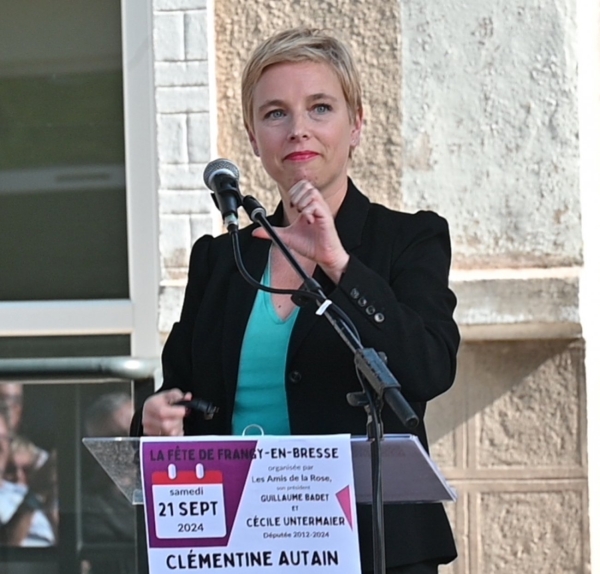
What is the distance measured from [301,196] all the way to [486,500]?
2.48 metres

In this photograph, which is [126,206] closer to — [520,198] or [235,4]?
[235,4]

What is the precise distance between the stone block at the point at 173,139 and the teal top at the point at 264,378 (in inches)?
91.5

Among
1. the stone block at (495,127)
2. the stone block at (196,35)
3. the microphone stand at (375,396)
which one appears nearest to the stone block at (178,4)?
the stone block at (196,35)

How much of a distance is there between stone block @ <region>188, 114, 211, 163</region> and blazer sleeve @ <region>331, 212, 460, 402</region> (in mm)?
2223

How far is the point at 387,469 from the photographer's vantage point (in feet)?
6.76

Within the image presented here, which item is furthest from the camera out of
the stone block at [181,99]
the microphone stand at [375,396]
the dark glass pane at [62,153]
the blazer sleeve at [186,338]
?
the dark glass pane at [62,153]

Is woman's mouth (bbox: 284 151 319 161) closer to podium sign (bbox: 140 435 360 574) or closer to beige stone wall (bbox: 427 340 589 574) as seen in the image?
podium sign (bbox: 140 435 360 574)

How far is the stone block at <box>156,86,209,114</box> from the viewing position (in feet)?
15.6

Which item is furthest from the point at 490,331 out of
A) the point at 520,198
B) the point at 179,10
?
the point at 179,10

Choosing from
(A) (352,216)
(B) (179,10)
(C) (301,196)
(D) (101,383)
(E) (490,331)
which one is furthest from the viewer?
(B) (179,10)

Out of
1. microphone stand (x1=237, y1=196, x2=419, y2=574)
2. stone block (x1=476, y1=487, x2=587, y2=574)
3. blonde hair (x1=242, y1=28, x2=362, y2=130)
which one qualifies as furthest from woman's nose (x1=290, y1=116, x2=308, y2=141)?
stone block (x1=476, y1=487, x2=587, y2=574)

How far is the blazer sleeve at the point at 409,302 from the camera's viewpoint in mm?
2266

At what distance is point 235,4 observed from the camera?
15.7 ft

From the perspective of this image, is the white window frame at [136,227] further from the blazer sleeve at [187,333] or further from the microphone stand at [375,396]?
the microphone stand at [375,396]
